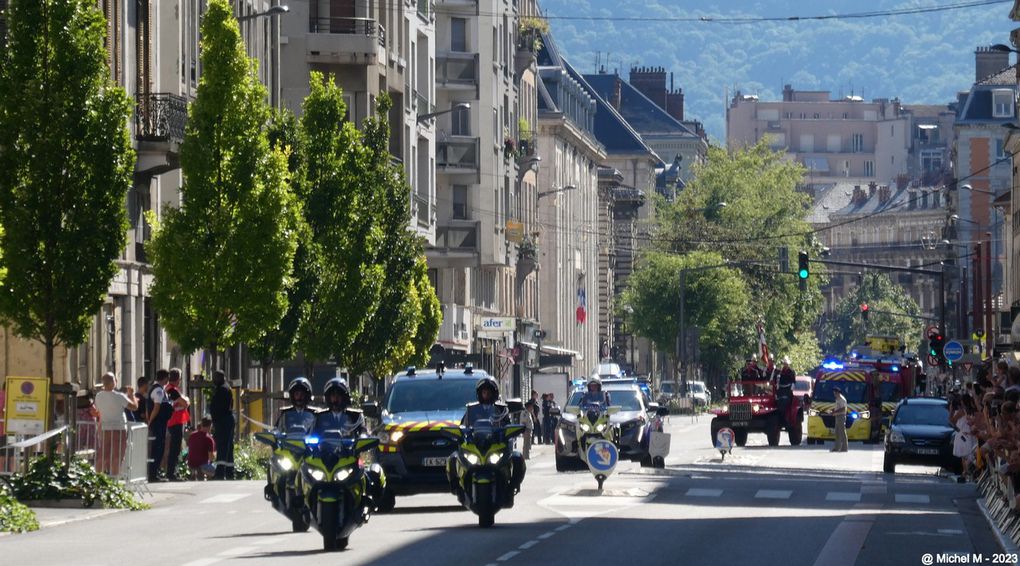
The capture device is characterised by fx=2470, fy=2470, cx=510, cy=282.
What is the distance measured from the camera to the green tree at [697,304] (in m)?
116

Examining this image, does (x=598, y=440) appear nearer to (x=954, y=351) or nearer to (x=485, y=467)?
(x=485, y=467)

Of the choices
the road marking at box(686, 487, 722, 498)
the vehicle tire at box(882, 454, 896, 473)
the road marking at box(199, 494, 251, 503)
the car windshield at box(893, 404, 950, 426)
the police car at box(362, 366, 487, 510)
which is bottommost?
the vehicle tire at box(882, 454, 896, 473)

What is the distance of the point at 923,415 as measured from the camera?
48938mm

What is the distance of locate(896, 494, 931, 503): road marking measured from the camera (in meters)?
34.5

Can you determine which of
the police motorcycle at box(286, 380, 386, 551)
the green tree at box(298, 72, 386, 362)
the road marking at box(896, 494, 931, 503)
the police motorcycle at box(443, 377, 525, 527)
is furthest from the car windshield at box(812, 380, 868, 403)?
the police motorcycle at box(286, 380, 386, 551)

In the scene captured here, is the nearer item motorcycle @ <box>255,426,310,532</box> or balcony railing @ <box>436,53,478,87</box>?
motorcycle @ <box>255,426,310,532</box>

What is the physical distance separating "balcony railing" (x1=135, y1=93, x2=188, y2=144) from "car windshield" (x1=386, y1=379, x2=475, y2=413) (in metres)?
15.4

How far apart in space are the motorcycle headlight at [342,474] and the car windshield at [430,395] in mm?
8370

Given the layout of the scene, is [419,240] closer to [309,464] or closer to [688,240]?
[309,464]

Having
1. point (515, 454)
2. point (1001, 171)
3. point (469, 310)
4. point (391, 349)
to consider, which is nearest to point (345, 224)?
point (391, 349)

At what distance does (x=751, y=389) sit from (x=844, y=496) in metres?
30.4

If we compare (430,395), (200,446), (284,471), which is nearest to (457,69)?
(200,446)

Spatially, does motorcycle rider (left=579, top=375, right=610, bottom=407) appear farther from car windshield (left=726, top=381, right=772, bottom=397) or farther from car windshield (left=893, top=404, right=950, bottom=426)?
car windshield (left=726, top=381, right=772, bottom=397)

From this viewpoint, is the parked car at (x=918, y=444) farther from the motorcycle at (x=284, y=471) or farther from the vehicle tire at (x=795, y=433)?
the motorcycle at (x=284, y=471)
